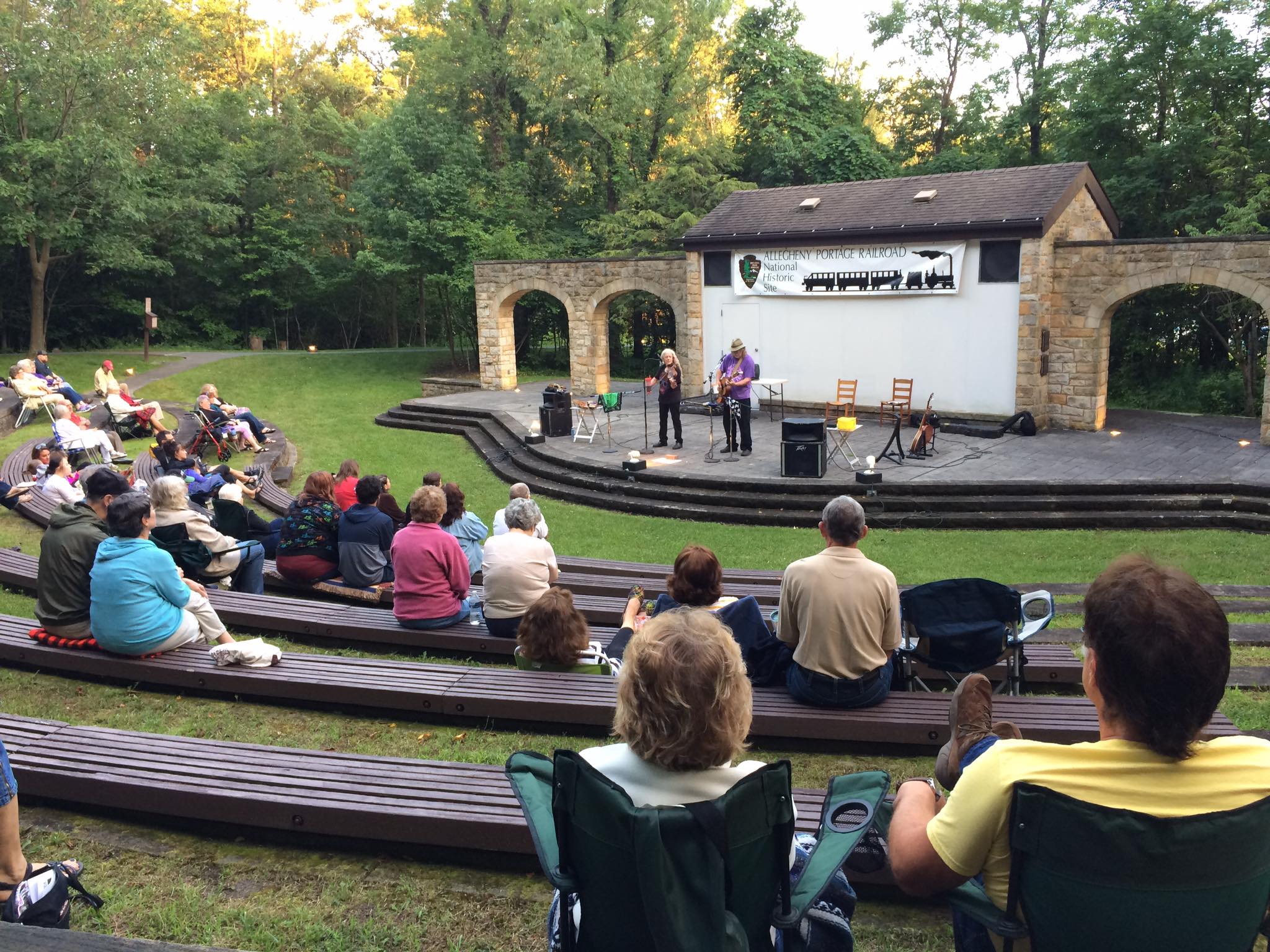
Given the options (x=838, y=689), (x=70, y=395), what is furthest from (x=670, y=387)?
(x=70, y=395)

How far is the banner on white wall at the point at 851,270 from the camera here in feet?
50.4

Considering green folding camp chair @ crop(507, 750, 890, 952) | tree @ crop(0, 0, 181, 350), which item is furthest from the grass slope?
tree @ crop(0, 0, 181, 350)

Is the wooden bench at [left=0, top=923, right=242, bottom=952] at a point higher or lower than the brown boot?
lower

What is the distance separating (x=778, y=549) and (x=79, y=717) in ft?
22.9

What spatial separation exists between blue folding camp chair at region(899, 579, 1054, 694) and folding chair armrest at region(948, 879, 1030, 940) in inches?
94.0

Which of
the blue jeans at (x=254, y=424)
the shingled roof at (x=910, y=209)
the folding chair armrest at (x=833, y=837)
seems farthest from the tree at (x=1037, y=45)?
the folding chair armrest at (x=833, y=837)

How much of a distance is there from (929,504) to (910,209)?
265 inches

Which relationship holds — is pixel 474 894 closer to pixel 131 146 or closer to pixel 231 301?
pixel 131 146

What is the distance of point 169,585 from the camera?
4.84 meters

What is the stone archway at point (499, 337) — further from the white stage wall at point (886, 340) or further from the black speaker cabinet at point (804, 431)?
the black speaker cabinet at point (804, 431)

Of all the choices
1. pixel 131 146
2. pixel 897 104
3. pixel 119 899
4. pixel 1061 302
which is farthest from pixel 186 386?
pixel 897 104

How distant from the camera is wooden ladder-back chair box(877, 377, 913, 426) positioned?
15.8m

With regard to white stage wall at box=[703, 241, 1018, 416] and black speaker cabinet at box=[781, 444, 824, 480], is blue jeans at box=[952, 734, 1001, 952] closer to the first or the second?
black speaker cabinet at box=[781, 444, 824, 480]

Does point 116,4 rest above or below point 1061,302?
above
